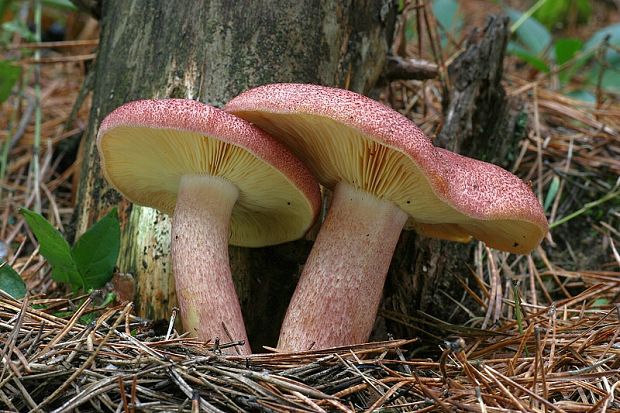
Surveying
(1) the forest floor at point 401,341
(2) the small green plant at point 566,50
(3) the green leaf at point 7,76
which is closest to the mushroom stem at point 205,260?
(1) the forest floor at point 401,341

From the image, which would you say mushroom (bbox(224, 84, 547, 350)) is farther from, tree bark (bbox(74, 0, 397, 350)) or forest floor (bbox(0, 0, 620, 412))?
tree bark (bbox(74, 0, 397, 350))

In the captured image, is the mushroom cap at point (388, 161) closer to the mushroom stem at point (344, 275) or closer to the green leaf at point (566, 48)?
the mushroom stem at point (344, 275)

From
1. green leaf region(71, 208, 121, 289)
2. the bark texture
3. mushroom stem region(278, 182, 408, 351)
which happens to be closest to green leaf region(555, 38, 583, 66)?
the bark texture

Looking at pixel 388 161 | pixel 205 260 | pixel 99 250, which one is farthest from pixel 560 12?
pixel 99 250

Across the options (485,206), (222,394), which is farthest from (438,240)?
(222,394)

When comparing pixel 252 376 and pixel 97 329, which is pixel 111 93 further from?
pixel 252 376

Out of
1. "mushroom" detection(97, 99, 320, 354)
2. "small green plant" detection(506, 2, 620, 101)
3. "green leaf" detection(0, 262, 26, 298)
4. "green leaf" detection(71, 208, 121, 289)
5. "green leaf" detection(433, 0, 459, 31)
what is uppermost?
"green leaf" detection(433, 0, 459, 31)

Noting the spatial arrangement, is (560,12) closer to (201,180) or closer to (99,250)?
(201,180)
